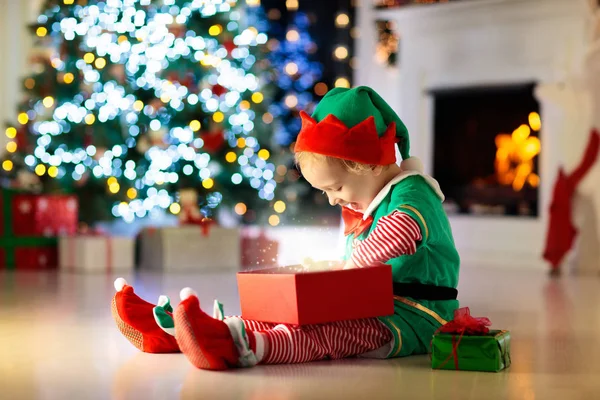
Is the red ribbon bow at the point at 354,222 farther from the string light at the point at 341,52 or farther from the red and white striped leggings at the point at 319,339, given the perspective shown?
the string light at the point at 341,52

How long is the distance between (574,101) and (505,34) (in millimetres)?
742

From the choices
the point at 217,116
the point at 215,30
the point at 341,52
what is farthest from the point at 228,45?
the point at 341,52

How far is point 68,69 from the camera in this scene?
5.34m

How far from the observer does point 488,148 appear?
633 cm

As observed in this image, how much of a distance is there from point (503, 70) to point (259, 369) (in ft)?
14.4

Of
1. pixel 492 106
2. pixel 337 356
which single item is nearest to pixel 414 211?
pixel 337 356

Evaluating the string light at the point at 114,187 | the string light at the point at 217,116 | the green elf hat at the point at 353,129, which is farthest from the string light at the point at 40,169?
A: the green elf hat at the point at 353,129

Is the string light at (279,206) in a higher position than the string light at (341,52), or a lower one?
lower

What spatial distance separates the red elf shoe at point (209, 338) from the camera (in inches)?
76.1

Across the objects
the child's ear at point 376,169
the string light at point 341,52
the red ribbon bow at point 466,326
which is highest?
the string light at point 341,52

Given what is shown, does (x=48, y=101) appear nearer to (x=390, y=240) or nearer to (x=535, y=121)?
(x=535, y=121)

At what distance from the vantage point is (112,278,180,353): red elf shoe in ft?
7.36

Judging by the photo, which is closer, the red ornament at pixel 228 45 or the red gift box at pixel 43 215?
the red gift box at pixel 43 215

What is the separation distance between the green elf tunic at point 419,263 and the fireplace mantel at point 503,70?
3.43m
